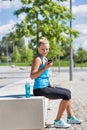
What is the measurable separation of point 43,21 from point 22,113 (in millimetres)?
14761

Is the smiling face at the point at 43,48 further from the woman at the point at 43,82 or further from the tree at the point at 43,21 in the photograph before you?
the tree at the point at 43,21

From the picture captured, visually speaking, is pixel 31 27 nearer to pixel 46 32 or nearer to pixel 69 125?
pixel 46 32

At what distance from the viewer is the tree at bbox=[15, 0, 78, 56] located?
2205 cm

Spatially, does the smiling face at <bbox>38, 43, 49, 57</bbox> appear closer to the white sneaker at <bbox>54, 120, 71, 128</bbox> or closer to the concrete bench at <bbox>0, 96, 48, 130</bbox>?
the concrete bench at <bbox>0, 96, 48, 130</bbox>

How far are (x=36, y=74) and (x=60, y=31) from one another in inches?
573

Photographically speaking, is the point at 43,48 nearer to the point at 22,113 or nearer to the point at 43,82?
the point at 43,82

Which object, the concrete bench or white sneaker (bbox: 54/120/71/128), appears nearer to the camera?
the concrete bench

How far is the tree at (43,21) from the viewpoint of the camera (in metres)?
22.0

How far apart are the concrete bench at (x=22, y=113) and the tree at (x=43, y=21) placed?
14.0 metres

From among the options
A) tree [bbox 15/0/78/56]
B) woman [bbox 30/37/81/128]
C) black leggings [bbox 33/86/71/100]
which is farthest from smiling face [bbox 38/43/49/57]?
tree [bbox 15/0/78/56]

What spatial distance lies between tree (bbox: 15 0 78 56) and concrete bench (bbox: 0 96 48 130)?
14048 millimetres

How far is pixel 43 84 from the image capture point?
8.55 metres

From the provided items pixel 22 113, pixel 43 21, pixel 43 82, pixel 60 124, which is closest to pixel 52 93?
pixel 43 82

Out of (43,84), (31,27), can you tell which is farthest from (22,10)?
(43,84)
